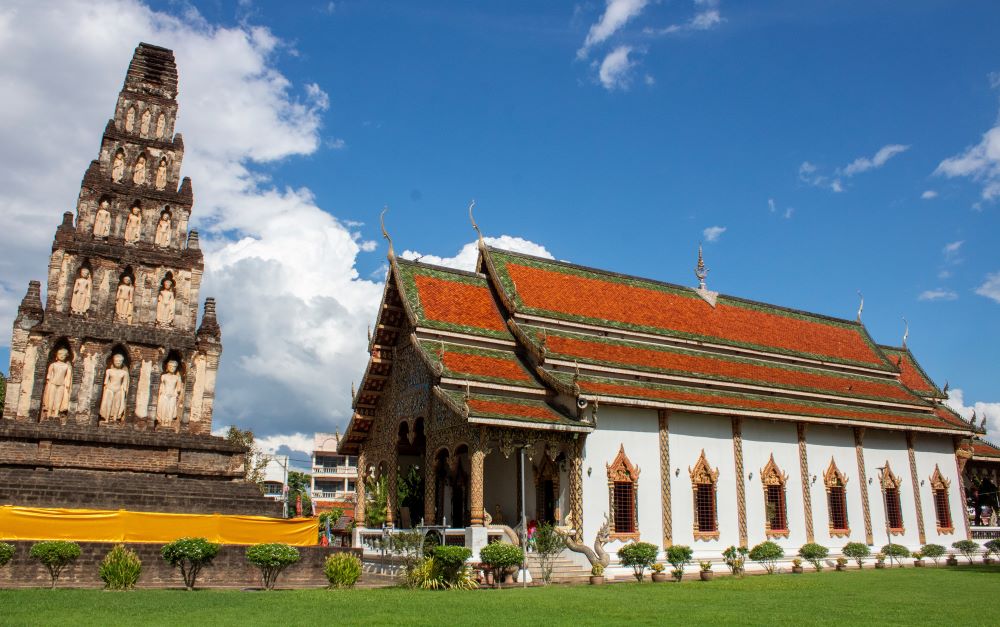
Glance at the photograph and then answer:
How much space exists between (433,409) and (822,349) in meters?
17.8

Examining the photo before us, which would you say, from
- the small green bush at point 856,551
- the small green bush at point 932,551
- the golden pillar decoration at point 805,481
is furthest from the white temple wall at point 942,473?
the golden pillar decoration at point 805,481

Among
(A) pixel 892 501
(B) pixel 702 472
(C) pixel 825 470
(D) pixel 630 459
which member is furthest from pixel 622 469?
(A) pixel 892 501

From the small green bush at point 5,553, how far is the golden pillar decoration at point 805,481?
70.1 ft

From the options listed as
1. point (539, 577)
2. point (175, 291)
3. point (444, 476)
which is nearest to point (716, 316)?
point (444, 476)

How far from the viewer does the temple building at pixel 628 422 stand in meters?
21.0

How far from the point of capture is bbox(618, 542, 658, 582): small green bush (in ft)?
65.6

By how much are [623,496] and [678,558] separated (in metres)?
2.10

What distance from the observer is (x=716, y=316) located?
2981 centimetres

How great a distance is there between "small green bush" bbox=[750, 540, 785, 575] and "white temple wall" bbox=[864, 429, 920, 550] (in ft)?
19.6

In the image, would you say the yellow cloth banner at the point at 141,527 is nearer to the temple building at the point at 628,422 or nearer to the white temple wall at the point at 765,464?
the temple building at the point at 628,422

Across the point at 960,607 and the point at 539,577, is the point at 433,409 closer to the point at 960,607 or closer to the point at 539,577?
the point at 539,577

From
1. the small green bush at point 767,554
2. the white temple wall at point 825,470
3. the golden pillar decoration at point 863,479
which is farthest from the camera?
the golden pillar decoration at point 863,479

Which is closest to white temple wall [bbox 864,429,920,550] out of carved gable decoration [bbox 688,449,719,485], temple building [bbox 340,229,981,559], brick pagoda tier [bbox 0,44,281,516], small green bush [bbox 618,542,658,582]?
temple building [bbox 340,229,981,559]

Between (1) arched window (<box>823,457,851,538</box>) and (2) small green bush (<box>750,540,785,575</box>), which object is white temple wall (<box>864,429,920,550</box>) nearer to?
(1) arched window (<box>823,457,851,538</box>)
